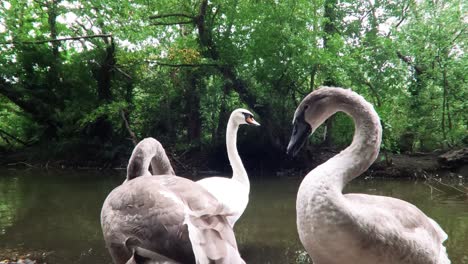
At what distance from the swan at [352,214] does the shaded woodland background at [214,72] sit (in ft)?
34.2

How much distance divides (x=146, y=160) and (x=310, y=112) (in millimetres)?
2108

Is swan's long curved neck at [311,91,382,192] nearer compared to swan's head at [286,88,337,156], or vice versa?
swan's long curved neck at [311,91,382,192]

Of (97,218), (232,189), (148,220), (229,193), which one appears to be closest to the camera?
(148,220)

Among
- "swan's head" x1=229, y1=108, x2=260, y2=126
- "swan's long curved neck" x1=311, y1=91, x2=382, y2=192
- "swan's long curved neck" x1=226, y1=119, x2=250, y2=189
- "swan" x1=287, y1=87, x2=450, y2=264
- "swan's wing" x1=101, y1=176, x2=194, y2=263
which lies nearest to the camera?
"swan" x1=287, y1=87, x2=450, y2=264

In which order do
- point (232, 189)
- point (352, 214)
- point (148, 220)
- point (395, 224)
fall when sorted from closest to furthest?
point (352, 214)
point (395, 224)
point (148, 220)
point (232, 189)

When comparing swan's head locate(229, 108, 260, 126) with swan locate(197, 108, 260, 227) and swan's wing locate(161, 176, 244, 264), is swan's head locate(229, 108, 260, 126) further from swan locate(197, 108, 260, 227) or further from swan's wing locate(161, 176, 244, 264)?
swan's wing locate(161, 176, 244, 264)

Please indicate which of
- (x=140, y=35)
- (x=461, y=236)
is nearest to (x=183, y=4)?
(x=140, y=35)

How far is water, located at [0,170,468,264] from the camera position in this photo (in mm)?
5019

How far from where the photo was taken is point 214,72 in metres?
15.2

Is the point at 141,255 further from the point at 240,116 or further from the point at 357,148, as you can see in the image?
the point at 240,116

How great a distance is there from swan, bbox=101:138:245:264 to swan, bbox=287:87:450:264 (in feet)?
1.89

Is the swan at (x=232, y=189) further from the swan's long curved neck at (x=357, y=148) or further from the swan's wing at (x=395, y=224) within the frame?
the swan's wing at (x=395, y=224)

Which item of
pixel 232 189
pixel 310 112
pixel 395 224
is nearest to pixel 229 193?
pixel 232 189

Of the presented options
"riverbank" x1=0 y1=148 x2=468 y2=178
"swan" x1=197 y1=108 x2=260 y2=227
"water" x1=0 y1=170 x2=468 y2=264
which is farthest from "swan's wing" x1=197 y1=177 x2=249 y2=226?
"riverbank" x1=0 y1=148 x2=468 y2=178
